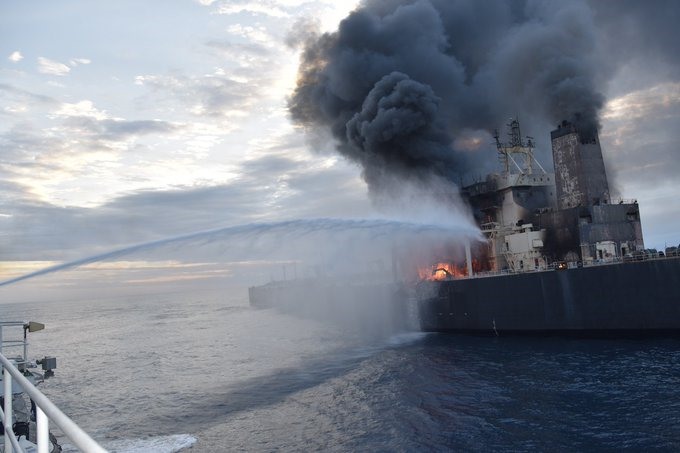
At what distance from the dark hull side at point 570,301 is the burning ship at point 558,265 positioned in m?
0.06

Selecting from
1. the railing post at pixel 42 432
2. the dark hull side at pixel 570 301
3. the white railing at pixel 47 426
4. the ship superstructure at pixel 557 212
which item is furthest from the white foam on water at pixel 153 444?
the ship superstructure at pixel 557 212

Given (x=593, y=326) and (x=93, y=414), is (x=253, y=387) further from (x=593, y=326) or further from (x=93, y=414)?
(x=593, y=326)

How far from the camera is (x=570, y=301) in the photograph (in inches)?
1411

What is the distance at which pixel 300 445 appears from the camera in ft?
61.3

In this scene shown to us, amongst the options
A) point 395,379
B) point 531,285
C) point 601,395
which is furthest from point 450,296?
point 601,395

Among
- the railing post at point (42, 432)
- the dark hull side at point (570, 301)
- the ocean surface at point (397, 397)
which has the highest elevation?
the railing post at point (42, 432)

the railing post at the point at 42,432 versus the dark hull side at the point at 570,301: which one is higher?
the railing post at the point at 42,432

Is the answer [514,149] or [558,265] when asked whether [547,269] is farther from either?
[514,149]

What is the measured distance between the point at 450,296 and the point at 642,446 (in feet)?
88.2

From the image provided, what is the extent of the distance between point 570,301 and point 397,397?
19002 millimetres

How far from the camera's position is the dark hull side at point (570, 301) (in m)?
32.3

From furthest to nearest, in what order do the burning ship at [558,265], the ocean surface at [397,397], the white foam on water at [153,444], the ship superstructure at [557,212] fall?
the ship superstructure at [557,212]
the burning ship at [558,265]
the white foam on water at [153,444]
the ocean surface at [397,397]

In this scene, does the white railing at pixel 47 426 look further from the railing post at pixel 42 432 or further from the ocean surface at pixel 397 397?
the ocean surface at pixel 397 397

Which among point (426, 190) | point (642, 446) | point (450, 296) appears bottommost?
point (642, 446)
